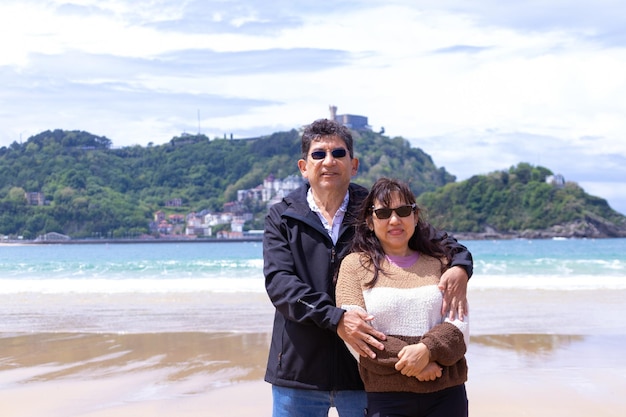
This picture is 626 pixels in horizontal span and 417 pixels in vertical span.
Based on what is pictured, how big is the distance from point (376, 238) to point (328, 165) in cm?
35

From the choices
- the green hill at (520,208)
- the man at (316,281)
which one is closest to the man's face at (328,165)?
the man at (316,281)

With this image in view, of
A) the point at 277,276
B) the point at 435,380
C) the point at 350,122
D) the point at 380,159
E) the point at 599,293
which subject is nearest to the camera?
the point at 435,380

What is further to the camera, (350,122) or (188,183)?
(350,122)

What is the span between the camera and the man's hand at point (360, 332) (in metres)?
2.60

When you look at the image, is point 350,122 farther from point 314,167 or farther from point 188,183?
point 314,167

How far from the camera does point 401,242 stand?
278 centimetres

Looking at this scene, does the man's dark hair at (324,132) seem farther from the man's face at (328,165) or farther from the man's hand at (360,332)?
the man's hand at (360,332)

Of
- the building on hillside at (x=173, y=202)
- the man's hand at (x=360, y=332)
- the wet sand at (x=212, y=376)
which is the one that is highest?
the building on hillside at (x=173, y=202)

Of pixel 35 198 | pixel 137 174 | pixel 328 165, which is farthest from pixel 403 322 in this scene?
pixel 137 174

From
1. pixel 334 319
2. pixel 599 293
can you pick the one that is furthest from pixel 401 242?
pixel 599 293

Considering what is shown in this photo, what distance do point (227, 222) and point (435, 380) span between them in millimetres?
93417

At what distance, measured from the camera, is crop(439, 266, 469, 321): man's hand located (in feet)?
8.83

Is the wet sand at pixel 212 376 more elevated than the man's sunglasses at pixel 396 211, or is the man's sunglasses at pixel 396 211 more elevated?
the man's sunglasses at pixel 396 211

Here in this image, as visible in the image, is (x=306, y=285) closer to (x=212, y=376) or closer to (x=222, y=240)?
(x=212, y=376)
